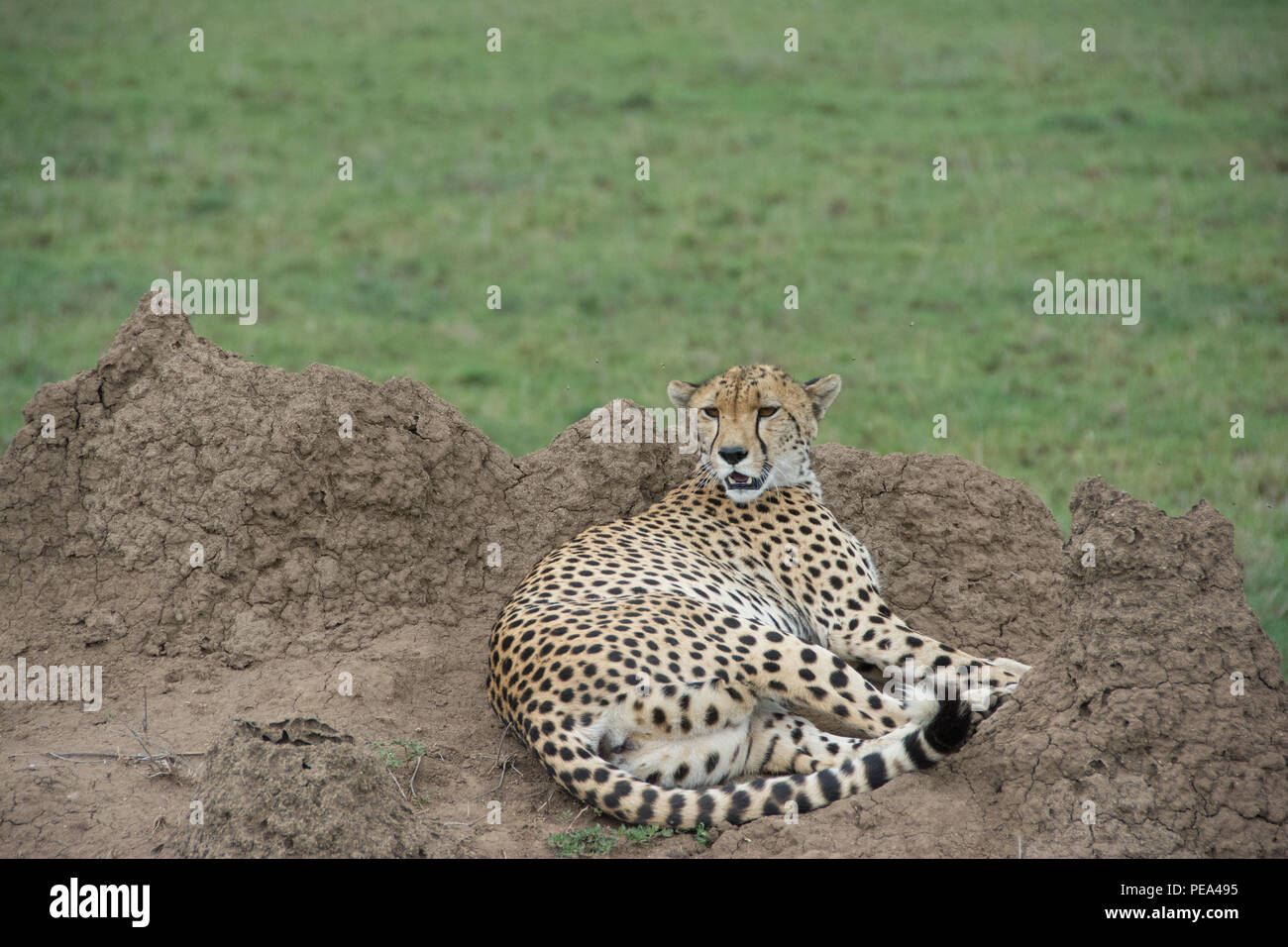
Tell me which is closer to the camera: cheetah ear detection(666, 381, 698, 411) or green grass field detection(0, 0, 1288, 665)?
cheetah ear detection(666, 381, 698, 411)

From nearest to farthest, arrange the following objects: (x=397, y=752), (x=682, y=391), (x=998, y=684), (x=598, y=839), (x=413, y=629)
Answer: (x=598, y=839) < (x=397, y=752) < (x=998, y=684) < (x=413, y=629) < (x=682, y=391)

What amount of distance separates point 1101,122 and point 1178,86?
129 centimetres

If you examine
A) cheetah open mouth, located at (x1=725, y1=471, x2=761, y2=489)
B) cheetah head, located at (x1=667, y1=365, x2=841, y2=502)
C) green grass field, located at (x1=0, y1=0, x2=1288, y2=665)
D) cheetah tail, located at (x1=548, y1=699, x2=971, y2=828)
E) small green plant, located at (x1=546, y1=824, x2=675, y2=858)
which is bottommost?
small green plant, located at (x1=546, y1=824, x2=675, y2=858)

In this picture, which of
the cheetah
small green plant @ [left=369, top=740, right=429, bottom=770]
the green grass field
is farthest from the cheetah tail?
the green grass field

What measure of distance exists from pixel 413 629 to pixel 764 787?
1.76 metres

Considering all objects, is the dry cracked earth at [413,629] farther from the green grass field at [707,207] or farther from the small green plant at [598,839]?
the green grass field at [707,207]

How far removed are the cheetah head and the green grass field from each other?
227cm

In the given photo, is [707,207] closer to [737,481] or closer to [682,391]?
[682,391]

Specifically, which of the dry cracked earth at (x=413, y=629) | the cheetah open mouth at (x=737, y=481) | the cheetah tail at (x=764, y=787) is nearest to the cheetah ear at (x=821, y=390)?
the dry cracked earth at (x=413, y=629)

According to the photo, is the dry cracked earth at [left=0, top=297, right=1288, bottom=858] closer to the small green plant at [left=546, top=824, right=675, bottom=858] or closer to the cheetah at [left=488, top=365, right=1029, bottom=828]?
the small green plant at [left=546, top=824, right=675, bottom=858]

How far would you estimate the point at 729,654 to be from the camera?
13.1 ft

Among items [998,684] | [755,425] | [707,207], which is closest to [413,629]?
[755,425]

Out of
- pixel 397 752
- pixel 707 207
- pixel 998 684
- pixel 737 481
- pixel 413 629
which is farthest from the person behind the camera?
pixel 707 207

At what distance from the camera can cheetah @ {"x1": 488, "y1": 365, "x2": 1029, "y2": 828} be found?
360 cm
